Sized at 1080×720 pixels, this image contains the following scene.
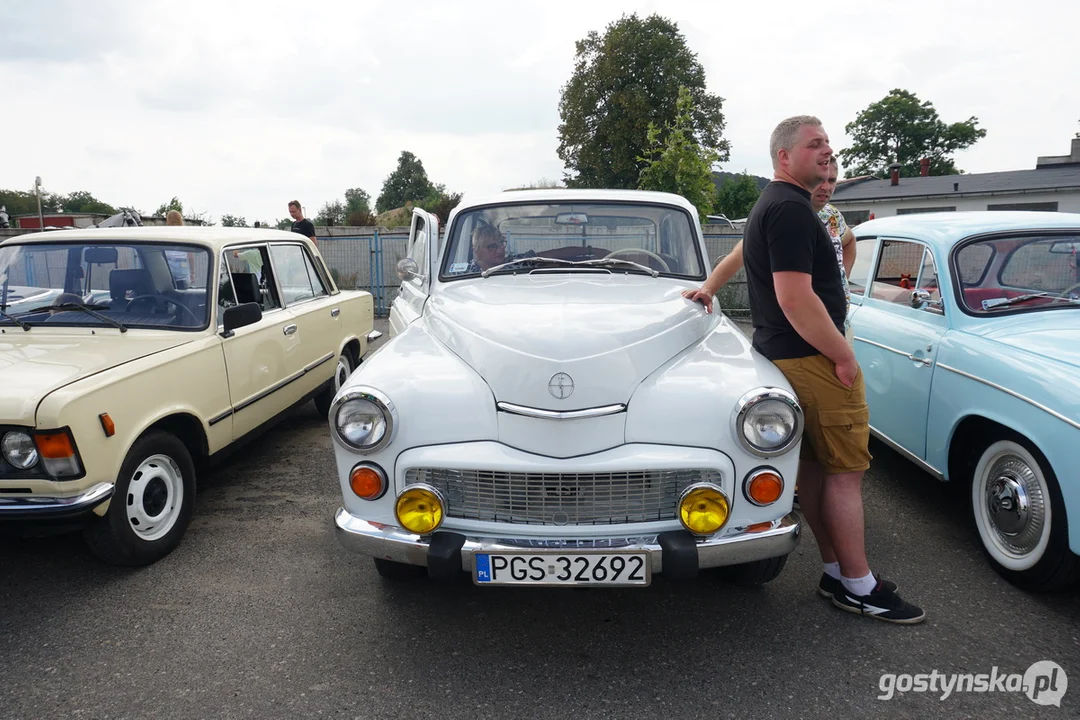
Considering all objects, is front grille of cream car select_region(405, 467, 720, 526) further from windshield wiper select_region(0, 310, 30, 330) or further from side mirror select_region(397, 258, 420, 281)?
windshield wiper select_region(0, 310, 30, 330)

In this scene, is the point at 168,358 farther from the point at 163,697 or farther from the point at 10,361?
the point at 163,697

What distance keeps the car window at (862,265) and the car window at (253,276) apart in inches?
167

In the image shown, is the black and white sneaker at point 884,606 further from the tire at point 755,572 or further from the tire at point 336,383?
the tire at point 336,383

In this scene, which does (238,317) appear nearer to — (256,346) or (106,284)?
(256,346)

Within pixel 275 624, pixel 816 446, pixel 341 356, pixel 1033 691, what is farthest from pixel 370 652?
pixel 341 356

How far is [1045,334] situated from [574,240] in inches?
96.6

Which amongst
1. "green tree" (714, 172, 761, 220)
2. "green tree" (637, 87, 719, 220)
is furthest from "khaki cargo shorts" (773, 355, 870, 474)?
"green tree" (714, 172, 761, 220)

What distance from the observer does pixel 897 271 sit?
487cm

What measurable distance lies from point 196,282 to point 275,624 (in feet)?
7.38

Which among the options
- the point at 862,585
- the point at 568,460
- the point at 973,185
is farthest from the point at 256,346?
the point at 973,185

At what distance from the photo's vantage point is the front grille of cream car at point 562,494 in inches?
102

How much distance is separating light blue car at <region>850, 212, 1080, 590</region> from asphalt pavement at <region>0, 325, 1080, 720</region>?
345 millimetres

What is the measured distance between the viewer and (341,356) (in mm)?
6109

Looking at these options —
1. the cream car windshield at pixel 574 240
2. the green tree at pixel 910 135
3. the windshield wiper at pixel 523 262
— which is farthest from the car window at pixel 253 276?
the green tree at pixel 910 135
